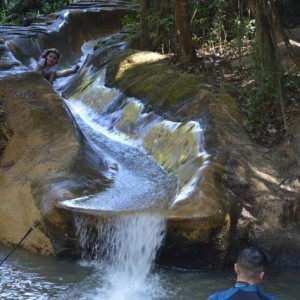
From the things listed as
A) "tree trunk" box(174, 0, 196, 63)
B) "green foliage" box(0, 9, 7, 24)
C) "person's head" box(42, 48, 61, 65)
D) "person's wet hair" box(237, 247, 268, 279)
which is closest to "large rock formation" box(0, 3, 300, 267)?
"person's head" box(42, 48, 61, 65)

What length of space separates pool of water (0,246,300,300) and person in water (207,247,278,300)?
9.11 ft

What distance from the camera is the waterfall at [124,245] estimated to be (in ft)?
22.4

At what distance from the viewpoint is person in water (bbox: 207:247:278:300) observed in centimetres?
343

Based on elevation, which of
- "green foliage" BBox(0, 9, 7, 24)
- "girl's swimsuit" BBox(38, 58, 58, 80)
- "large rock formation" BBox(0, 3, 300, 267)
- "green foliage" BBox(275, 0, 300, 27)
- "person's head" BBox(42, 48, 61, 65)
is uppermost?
"green foliage" BBox(0, 9, 7, 24)

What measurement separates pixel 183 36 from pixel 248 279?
9279 mm

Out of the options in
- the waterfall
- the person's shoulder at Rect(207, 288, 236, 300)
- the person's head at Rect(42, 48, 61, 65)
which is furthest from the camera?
the person's head at Rect(42, 48, 61, 65)

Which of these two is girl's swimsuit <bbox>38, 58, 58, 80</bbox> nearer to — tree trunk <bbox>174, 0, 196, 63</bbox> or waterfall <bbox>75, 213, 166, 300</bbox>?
tree trunk <bbox>174, 0, 196, 63</bbox>

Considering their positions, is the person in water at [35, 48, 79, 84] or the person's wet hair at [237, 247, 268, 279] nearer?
the person's wet hair at [237, 247, 268, 279]

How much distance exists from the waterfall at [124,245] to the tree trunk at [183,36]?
19.8 ft

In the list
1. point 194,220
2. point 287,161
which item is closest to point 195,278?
point 194,220

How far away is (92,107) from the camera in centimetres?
1314

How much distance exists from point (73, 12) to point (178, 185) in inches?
639

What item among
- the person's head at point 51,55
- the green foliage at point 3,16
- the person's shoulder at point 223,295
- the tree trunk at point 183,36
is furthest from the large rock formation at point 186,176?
the green foliage at point 3,16

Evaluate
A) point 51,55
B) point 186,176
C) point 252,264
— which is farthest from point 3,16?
point 252,264
